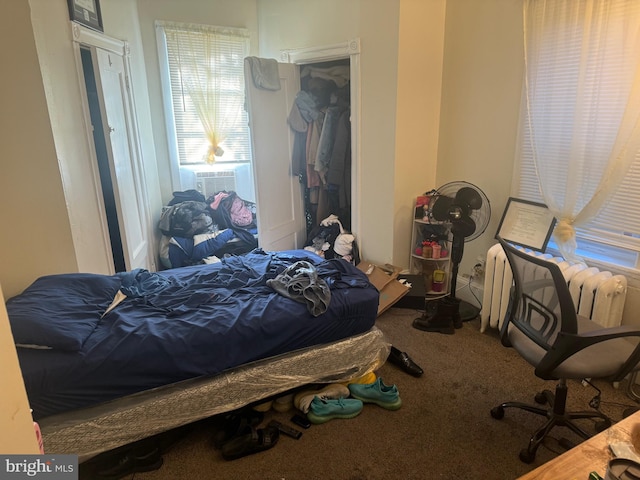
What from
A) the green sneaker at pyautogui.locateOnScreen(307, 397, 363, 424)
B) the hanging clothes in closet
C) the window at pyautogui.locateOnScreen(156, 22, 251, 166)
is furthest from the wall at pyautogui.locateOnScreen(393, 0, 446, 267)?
the window at pyautogui.locateOnScreen(156, 22, 251, 166)

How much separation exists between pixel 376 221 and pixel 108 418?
2.46 m

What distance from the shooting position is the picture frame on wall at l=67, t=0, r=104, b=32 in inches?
106

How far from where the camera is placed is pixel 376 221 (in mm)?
3693

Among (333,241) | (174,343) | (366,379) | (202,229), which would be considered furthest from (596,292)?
(202,229)

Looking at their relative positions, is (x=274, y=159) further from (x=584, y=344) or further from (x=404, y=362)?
(x=584, y=344)

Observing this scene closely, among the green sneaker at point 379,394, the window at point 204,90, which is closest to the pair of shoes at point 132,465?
the green sneaker at point 379,394

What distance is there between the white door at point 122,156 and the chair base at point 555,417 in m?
2.79

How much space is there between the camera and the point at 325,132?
13.2ft

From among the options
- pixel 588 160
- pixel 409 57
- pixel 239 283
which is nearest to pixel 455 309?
pixel 588 160

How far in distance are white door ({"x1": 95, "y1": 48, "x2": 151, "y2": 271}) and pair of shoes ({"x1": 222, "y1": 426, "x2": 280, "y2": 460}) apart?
69.8 inches

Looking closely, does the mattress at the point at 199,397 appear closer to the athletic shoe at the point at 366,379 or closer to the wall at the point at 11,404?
the athletic shoe at the point at 366,379

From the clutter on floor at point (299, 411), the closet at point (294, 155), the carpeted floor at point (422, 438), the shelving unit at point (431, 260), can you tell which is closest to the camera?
the carpeted floor at point (422, 438)

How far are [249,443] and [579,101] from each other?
2600mm

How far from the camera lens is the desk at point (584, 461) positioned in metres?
1.15
